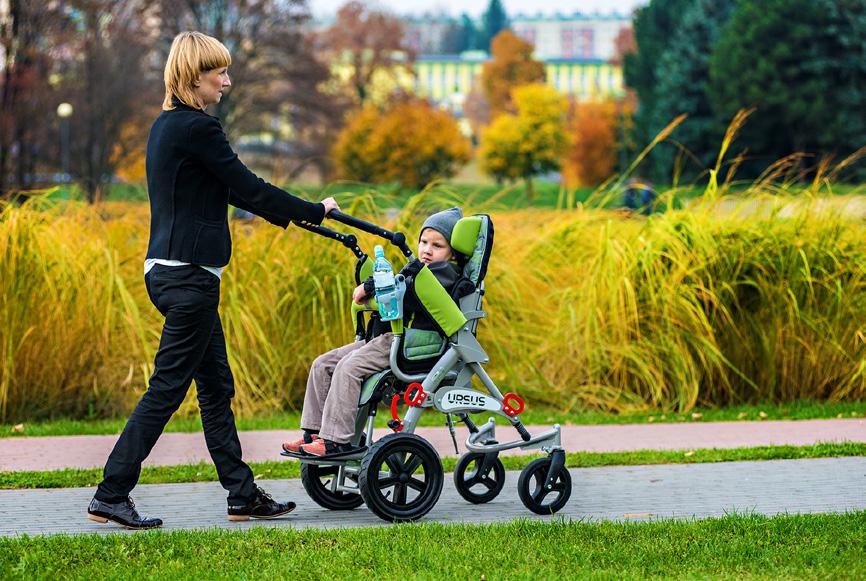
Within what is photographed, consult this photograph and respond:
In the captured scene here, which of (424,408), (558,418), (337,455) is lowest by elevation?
(558,418)

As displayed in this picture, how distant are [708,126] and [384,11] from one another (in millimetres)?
45691

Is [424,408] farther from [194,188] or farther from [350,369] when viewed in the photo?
[194,188]

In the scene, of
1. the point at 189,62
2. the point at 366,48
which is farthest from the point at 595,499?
the point at 366,48

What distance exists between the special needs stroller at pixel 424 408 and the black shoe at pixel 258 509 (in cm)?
25

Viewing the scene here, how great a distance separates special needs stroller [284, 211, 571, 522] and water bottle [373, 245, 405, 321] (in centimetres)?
7

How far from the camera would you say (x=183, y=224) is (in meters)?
5.37

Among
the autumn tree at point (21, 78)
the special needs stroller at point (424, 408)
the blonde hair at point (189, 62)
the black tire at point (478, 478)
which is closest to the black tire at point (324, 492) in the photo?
the special needs stroller at point (424, 408)

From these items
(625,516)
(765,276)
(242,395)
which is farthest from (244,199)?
(765,276)

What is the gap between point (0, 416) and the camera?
29.9ft

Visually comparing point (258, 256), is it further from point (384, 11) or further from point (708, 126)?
point (384, 11)

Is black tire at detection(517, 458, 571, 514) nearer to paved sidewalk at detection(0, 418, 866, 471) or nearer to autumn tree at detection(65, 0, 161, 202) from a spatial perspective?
paved sidewalk at detection(0, 418, 866, 471)

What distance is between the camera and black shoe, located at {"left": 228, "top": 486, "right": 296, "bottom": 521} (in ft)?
18.6

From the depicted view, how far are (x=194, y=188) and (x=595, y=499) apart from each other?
2.47 m

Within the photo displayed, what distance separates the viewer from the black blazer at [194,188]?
211 inches
